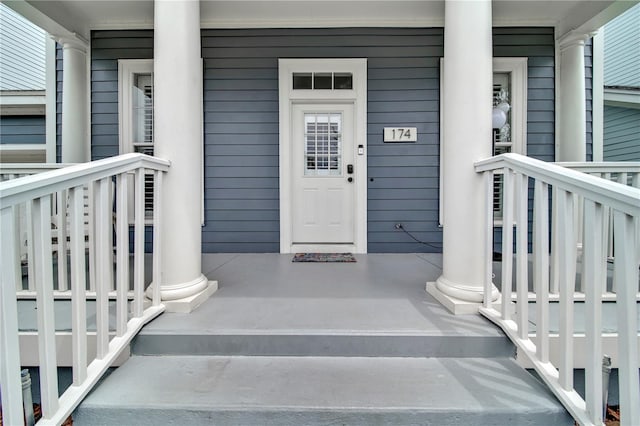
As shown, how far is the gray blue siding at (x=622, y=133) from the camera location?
6.31 metres

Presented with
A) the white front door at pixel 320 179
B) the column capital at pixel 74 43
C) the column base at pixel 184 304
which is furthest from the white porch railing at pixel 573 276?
the column capital at pixel 74 43

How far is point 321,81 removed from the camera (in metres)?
3.82

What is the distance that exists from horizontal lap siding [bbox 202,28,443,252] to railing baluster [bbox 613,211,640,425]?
9.20ft

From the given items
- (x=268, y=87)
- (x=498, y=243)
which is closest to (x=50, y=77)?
(x=268, y=87)

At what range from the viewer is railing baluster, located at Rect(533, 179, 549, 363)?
1353 mm

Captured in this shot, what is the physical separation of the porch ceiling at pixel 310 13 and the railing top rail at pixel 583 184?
2639mm

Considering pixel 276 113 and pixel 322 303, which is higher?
pixel 276 113

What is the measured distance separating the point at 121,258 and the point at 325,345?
1.03 meters

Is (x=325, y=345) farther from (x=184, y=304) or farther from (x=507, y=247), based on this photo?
(x=507, y=247)

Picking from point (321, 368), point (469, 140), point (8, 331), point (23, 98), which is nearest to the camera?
point (8, 331)

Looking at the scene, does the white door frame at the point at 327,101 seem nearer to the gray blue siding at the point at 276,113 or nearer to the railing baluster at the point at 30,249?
the gray blue siding at the point at 276,113

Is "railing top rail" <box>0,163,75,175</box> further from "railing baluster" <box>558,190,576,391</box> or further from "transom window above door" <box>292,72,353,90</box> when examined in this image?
"railing baluster" <box>558,190,576,391</box>

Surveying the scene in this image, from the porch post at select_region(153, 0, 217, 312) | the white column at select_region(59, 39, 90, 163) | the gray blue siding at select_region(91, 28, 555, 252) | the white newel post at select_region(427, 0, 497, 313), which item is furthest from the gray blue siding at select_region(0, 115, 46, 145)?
the white newel post at select_region(427, 0, 497, 313)

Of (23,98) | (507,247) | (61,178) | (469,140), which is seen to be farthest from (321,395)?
(23,98)
